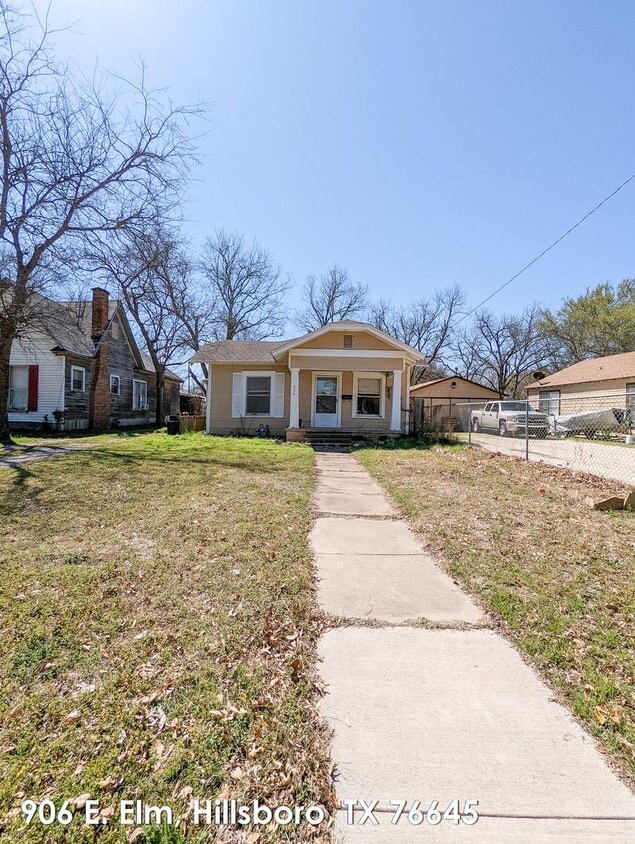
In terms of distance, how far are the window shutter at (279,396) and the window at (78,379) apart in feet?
30.6

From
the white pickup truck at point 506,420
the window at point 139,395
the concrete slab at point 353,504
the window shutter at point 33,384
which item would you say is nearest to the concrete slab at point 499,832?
the concrete slab at point 353,504

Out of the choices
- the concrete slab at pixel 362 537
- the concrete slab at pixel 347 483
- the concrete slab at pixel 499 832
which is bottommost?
the concrete slab at pixel 499 832

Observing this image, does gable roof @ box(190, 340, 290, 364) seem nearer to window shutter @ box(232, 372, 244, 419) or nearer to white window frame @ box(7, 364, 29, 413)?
window shutter @ box(232, 372, 244, 419)

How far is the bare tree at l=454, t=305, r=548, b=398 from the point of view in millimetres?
36438

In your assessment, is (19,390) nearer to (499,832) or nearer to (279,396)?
(279,396)

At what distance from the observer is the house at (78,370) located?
16359 millimetres

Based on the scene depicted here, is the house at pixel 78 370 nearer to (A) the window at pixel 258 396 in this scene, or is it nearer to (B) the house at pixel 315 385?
(B) the house at pixel 315 385

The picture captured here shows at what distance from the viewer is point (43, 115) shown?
10.6 metres

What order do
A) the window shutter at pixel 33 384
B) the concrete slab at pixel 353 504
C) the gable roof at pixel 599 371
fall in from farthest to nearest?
the gable roof at pixel 599 371 → the window shutter at pixel 33 384 → the concrete slab at pixel 353 504

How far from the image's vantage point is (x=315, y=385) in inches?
611

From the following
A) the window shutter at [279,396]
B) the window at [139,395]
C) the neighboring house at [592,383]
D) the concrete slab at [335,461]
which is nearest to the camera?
the concrete slab at [335,461]

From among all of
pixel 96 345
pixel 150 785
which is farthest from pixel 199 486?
pixel 96 345

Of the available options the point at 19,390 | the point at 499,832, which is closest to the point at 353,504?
the point at 499,832

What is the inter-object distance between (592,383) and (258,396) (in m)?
17.3
